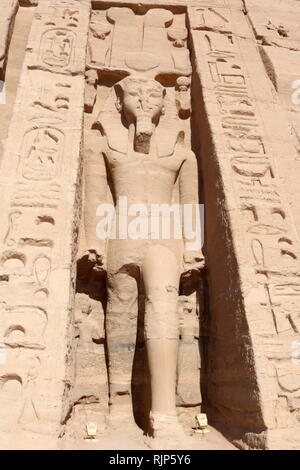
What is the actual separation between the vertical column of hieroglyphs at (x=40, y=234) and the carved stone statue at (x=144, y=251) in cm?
46

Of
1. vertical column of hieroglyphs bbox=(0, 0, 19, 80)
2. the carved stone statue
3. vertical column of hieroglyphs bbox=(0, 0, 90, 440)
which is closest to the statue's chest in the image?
the carved stone statue

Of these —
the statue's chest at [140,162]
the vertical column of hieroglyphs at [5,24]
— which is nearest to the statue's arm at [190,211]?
the statue's chest at [140,162]

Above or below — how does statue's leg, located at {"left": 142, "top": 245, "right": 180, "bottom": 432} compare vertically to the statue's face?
below

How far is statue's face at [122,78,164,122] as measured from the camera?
419 centimetres

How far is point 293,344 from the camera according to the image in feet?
8.98

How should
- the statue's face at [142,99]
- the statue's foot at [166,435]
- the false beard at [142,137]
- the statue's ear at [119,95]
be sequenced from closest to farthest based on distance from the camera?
1. the statue's foot at [166,435]
2. the false beard at [142,137]
3. the statue's face at [142,99]
4. the statue's ear at [119,95]

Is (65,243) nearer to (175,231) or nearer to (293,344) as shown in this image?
(175,231)

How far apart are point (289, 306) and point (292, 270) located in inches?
11.7

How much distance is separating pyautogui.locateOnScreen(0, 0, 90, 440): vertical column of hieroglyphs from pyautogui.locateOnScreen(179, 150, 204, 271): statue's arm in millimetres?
1003

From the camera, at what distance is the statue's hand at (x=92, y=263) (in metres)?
3.52

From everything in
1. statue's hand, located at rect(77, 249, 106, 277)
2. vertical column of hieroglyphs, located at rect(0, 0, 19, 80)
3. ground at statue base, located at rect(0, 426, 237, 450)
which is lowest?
ground at statue base, located at rect(0, 426, 237, 450)

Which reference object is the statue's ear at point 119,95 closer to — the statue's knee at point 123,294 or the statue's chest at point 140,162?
the statue's chest at point 140,162

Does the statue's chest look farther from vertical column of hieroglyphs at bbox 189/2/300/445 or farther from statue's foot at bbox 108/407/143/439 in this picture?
statue's foot at bbox 108/407/143/439

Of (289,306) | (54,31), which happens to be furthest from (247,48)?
(289,306)
